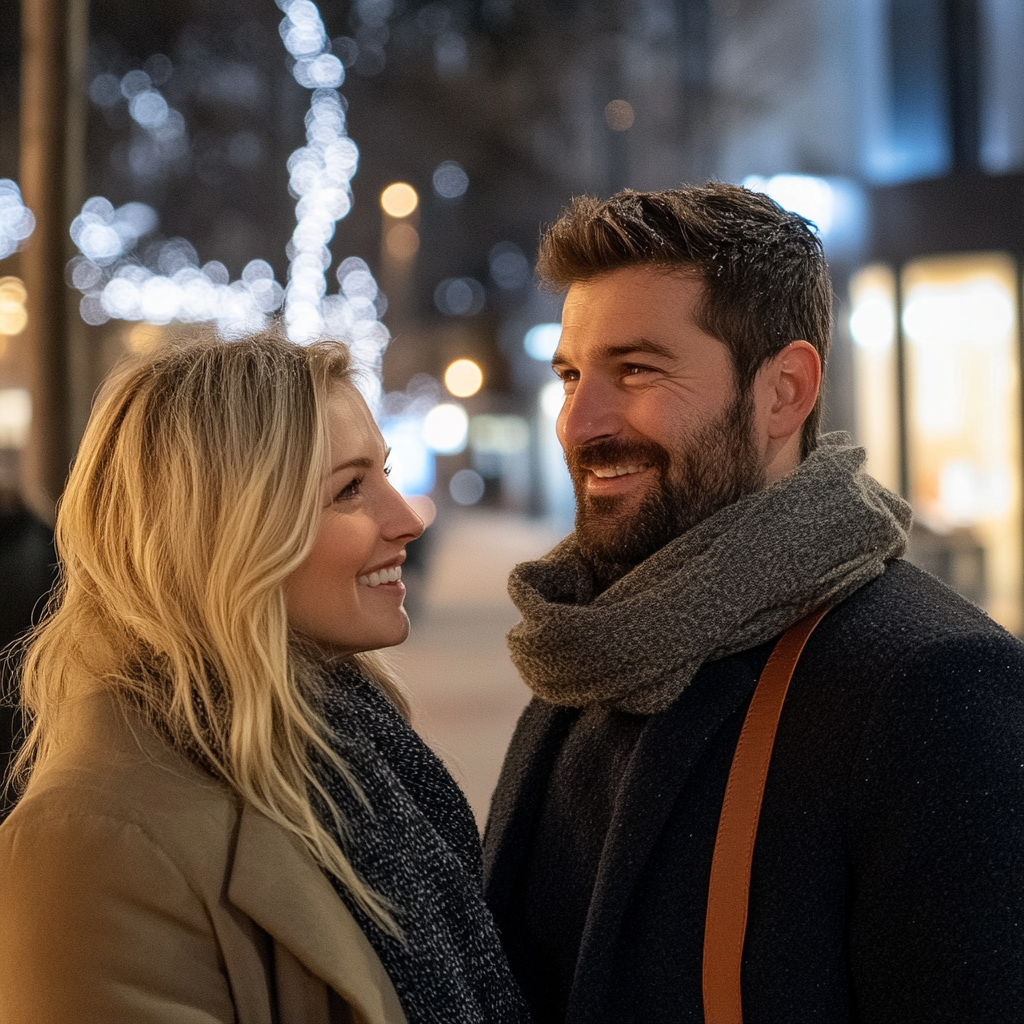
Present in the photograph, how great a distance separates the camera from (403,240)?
26.8 meters

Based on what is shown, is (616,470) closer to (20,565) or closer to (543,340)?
(20,565)

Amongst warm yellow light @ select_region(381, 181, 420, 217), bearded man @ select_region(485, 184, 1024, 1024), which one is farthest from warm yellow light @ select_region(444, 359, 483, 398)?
bearded man @ select_region(485, 184, 1024, 1024)

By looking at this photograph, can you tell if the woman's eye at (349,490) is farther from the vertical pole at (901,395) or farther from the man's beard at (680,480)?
the vertical pole at (901,395)

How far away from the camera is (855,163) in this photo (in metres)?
11.4

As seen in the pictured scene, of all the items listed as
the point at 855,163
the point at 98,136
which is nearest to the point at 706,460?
the point at 855,163

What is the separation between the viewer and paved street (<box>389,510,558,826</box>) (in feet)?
23.5

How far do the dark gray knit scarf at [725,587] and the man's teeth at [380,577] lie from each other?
33 cm

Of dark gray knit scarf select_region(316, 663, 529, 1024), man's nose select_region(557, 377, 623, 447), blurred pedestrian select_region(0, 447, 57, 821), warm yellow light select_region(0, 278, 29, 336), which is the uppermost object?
warm yellow light select_region(0, 278, 29, 336)

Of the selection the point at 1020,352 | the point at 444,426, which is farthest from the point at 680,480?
the point at 444,426

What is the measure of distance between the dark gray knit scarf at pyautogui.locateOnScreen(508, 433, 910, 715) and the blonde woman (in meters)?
0.38

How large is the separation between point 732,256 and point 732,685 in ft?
2.36

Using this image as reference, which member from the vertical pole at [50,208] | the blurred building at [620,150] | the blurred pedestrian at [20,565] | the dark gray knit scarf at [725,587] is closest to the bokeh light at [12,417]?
the blurred building at [620,150]

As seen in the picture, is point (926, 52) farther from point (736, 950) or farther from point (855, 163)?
point (736, 950)

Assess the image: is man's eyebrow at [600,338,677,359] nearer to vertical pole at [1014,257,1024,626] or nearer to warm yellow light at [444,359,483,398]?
vertical pole at [1014,257,1024,626]
